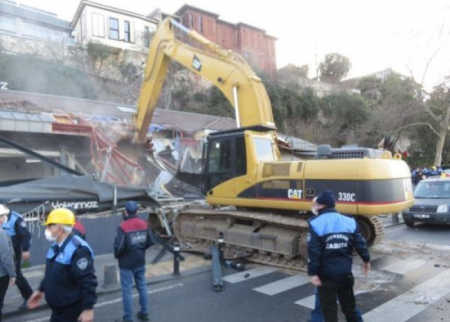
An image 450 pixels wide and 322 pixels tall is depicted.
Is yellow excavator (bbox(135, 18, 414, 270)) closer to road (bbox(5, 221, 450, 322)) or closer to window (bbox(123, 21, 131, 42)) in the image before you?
road (bbox(5, 221, 450, 322))

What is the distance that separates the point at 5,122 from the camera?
1161 centimetres

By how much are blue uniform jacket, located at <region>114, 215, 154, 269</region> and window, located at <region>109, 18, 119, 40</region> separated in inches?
1160

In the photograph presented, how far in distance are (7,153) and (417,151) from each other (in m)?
35.1

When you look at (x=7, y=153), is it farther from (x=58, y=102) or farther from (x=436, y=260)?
(x=436, y=260)

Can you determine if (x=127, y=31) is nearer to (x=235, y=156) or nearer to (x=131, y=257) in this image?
(x=235, y=156)

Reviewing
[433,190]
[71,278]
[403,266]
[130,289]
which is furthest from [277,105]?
[71,278]

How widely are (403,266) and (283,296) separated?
3.09 metres

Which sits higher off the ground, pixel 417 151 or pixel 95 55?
pixel 95 55

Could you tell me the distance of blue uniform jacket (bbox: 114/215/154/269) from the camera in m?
5.07

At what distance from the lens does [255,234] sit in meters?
8.20

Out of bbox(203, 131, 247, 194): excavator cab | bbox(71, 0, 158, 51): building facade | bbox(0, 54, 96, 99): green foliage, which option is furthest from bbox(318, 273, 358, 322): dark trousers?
bbox(71, 0, 158, 51): building facade

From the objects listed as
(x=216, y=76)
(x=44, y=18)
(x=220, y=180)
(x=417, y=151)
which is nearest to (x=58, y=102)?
(x=216, y=76)

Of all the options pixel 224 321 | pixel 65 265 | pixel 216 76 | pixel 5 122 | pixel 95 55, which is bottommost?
pixel 224 321

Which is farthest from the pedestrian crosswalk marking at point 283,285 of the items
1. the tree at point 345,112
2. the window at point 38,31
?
the window at point 38,31
